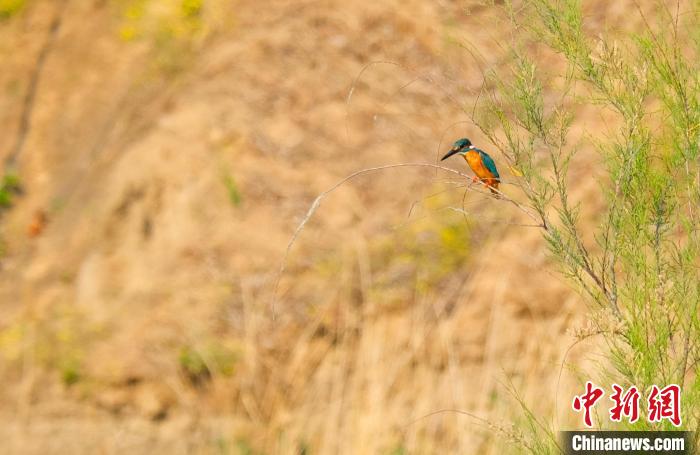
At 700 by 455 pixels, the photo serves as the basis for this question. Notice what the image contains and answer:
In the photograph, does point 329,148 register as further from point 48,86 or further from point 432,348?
point 48,86

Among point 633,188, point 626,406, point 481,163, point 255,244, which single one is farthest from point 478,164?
point 255,244

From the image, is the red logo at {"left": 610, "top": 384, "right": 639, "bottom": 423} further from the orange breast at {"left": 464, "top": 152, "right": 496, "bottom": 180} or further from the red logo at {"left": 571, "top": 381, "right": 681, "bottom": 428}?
the orange breast at {"left": 464, "top": 152, "right": 496, "bottom": 180}

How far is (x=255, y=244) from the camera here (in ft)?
22.5

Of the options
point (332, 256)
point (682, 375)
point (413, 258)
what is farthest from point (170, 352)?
point (682, 375)

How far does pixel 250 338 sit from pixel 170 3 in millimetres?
2942

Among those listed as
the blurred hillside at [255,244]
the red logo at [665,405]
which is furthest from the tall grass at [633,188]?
the blurred hillside at [255,244]

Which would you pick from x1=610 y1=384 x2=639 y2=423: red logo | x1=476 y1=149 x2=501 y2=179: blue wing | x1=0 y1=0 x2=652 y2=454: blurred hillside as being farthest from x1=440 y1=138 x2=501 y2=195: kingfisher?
x1=0 y1=0 x2=652 y2=454: blurred hillside

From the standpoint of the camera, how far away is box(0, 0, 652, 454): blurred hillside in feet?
20.7

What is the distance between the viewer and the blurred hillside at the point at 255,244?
6.32m

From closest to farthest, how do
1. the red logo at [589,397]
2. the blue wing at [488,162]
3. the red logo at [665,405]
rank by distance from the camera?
the red logo at [665,405] → the blue wing at [488,162] → the red logo at [589,397]

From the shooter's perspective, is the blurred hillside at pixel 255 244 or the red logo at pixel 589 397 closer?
the red logo at pixel 589 397

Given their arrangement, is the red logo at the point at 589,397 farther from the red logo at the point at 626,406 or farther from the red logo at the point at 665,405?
the red logo at the point at 665,405

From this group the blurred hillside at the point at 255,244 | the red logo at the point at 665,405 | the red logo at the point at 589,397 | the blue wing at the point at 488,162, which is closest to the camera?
the red logo at the point at 665,405

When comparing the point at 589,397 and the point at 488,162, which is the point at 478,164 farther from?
the point at 589,397
